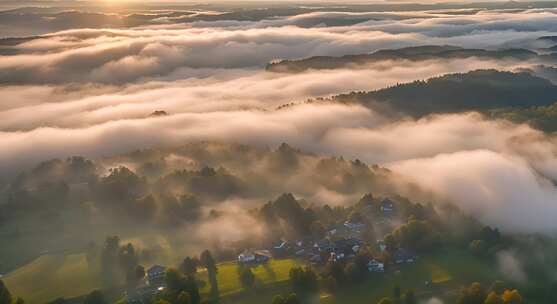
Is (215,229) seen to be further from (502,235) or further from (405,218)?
(502,235)

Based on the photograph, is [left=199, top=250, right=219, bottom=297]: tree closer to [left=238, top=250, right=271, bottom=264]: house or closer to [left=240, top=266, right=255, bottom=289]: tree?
[left=240, top=266, right=255, bottom=289]: tree

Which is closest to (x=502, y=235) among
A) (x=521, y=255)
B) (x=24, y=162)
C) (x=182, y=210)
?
(x=521, y=255)

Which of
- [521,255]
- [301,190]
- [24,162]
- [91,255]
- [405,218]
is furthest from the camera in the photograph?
[24,162]

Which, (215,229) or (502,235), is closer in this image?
(502,235)

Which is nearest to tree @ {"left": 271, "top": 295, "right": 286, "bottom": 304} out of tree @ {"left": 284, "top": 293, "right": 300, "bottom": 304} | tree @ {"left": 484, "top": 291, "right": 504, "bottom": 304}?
tree @ {"left": 284, "top": 293, "right": 300, "bottom": 304}

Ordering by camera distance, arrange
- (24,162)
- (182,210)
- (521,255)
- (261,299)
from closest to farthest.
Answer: (261,299) < (521,255) < (182,210) < (24,162)
